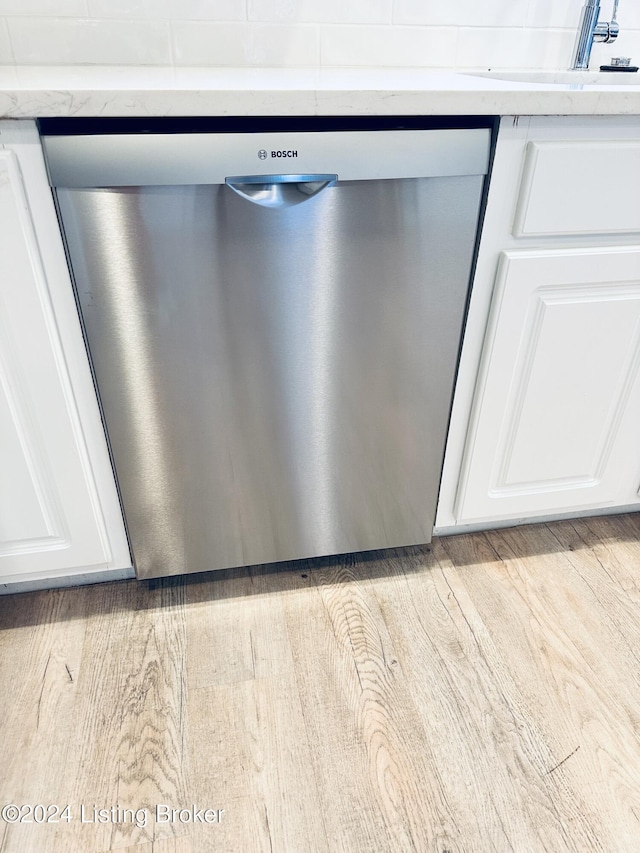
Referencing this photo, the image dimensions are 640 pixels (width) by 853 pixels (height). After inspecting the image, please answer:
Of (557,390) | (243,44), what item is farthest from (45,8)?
(557,390)

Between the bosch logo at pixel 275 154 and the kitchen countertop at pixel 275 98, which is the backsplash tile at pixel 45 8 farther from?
the bosch logo at pixel 275 154

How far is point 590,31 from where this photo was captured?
4.06ft

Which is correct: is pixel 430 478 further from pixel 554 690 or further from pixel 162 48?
pixel 162 48

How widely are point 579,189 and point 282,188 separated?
18.0 inches

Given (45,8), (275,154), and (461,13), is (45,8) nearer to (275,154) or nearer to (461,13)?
(275,154)

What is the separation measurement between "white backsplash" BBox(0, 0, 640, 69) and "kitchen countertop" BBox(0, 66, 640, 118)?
0.32 meters

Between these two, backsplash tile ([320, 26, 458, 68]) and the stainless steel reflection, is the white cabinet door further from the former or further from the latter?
backsplash tile ([320, 26, 458, 68])

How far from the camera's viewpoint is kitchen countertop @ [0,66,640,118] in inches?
28.6

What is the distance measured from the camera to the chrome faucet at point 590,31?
4.01 ft

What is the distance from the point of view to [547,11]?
1285mm

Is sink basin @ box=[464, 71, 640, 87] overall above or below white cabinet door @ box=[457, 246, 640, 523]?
above

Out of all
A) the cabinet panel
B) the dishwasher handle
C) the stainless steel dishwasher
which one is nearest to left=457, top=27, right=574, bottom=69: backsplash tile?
the stainless steel dishwasher

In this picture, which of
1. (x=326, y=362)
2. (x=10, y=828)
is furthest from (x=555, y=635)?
(x=10, y=828)

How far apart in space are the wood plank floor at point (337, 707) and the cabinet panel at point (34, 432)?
7.0 inches
